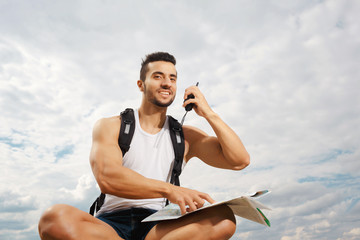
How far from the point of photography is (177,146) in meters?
5.34

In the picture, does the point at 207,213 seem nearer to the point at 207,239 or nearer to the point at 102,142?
the point at 207,239

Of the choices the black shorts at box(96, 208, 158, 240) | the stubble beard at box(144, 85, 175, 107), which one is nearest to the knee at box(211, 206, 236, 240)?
the black shorts at box(96, 208, 158, 240)

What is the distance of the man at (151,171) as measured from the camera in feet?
12.4

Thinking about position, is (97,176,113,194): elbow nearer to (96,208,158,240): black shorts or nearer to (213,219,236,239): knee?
(96,208,158,240): black shorts

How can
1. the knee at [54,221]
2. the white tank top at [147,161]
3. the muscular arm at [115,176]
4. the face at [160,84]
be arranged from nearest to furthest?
the knee at [54,221] < the muscular arm at [115,176] < the white tank top at [147,161] < the face at [160,84]

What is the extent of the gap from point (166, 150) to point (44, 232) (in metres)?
2.27

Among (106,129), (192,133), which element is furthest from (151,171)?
(192,133)

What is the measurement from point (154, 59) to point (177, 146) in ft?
5.36

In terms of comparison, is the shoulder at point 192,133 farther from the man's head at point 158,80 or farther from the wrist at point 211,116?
the wrist at point 211,116

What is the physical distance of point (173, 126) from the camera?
18.4 ft

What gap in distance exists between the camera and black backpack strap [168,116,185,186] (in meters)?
5.17

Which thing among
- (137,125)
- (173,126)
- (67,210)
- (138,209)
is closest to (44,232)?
(67,210)

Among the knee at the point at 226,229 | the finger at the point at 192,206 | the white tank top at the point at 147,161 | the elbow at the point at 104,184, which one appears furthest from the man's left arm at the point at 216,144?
the elbow at the point at 104,184

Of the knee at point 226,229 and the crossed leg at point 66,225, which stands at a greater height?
the crossed leg at point 66,225
